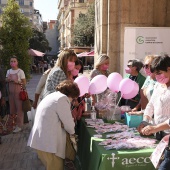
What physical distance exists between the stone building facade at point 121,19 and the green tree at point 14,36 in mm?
2436

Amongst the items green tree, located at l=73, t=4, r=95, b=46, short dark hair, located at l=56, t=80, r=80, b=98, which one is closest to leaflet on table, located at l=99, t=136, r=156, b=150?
short dark hair, located at l=56, t=80, r=80, b=98

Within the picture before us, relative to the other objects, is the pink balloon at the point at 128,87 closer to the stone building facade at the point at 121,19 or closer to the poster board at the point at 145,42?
the poster board at the point at 145,42

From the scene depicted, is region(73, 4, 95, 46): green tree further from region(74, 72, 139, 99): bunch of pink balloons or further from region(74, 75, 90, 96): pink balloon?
region(74, 75, 90, 96): pink balloon

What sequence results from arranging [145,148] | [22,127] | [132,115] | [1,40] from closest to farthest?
[145,148], [132,115], [22,127], [1,40]

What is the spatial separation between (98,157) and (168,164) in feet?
2.19

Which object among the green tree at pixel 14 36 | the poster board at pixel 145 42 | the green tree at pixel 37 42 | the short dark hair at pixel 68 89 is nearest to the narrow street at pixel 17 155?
the short dark hair at pixel 68 89

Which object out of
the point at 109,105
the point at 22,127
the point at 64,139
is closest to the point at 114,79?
the point at 109,105

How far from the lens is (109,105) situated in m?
4.08

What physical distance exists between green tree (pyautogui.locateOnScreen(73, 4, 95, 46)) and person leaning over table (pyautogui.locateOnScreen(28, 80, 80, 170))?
103ft

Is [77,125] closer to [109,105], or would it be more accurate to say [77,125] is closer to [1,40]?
[109,105]

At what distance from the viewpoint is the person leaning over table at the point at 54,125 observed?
9.37ft

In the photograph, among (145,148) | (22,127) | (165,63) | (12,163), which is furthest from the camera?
(22,127)

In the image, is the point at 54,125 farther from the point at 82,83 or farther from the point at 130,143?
the point at 82,83

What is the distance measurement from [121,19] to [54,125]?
16.5ft
